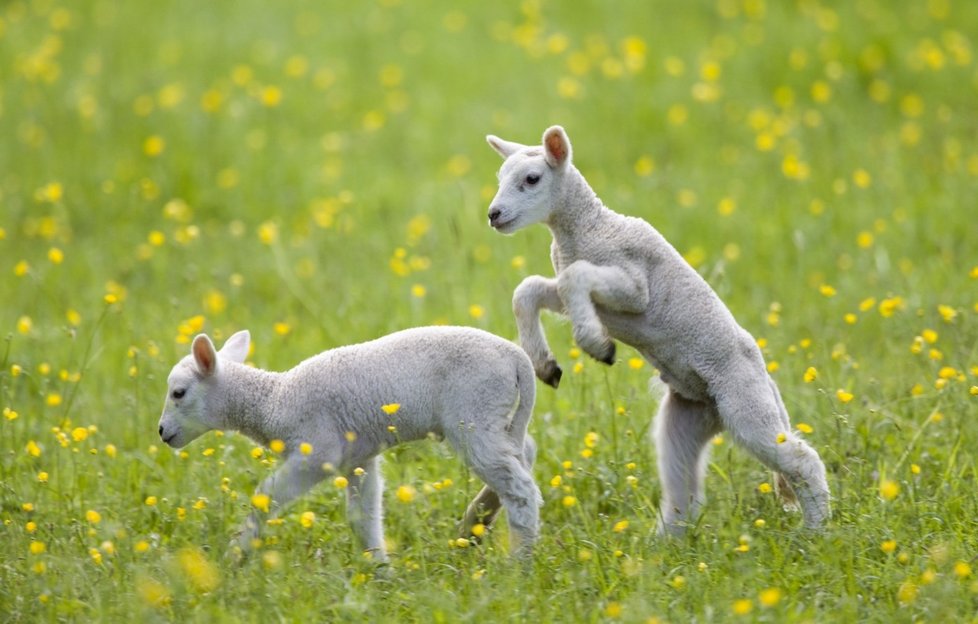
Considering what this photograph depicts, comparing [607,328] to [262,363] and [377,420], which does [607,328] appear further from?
[262,363]

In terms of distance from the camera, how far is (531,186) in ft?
16.0

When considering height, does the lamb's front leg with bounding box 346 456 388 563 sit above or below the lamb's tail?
below

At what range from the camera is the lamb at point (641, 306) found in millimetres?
4855

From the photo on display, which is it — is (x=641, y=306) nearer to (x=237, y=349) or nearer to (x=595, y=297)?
(x=595, y=297)

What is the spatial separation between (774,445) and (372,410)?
1480 mm

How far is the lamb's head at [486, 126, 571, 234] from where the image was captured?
484 cm

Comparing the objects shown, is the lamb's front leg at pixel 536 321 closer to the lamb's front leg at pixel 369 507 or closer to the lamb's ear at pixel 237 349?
the lamb's front leg at pixel 369 507

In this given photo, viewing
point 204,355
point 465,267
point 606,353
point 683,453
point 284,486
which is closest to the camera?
point 606,353

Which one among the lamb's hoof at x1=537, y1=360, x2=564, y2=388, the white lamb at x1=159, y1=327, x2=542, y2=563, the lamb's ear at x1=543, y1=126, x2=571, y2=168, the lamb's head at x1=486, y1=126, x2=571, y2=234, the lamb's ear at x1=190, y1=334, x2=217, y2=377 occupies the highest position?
the lamb's ear at x1=543, y1=126, x2=571, y2=168

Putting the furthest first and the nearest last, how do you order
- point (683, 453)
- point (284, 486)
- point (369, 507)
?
point (683, 453), point (369, 507), point (284, 486)

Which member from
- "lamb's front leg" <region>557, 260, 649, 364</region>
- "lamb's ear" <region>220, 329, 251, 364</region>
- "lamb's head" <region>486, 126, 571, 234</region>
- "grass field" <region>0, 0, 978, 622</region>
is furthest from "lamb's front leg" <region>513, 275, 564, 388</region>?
"lamb's ear" <region>220, 329, 251, 364</region>

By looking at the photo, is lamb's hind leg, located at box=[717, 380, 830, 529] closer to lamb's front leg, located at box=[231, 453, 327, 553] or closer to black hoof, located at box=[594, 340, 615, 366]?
black hoof, located at box=[594, 340, 615, 366]

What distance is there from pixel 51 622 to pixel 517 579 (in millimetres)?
1590

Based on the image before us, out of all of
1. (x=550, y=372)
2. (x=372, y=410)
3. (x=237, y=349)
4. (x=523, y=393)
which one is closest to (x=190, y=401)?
(x=237, y=349)
